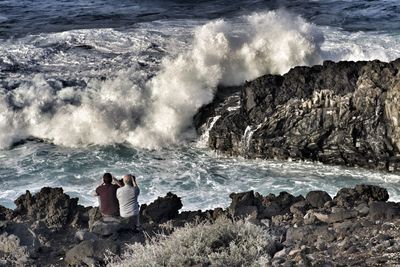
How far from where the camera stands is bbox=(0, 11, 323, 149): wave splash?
60.7 feet

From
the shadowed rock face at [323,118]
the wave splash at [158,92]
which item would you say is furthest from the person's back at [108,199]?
the wave splash at [158,92]

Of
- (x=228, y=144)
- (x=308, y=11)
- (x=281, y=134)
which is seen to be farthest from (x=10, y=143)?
(x=308, y=11)

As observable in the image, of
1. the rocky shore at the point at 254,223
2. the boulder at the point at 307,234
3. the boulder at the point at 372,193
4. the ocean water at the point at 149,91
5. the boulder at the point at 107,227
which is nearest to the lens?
the rocky shore at the point at 254,223

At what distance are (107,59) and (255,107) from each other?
7.33 meters

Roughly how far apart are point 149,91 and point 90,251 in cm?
1061

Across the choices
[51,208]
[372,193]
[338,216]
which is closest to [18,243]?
[51,208]

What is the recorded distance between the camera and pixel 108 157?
674 inches

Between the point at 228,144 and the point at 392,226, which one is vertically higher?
the point at 392,226

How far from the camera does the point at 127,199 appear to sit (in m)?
10.8

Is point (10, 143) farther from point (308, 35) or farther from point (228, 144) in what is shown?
point (308, 35)

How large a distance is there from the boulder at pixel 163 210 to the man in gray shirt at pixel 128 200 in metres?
1.20

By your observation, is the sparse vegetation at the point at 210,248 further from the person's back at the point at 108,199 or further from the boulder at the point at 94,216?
the boulder at the point at 94,216

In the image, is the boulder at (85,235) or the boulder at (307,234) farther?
the boulder at (85,235)

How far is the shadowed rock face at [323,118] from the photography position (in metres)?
15.9
